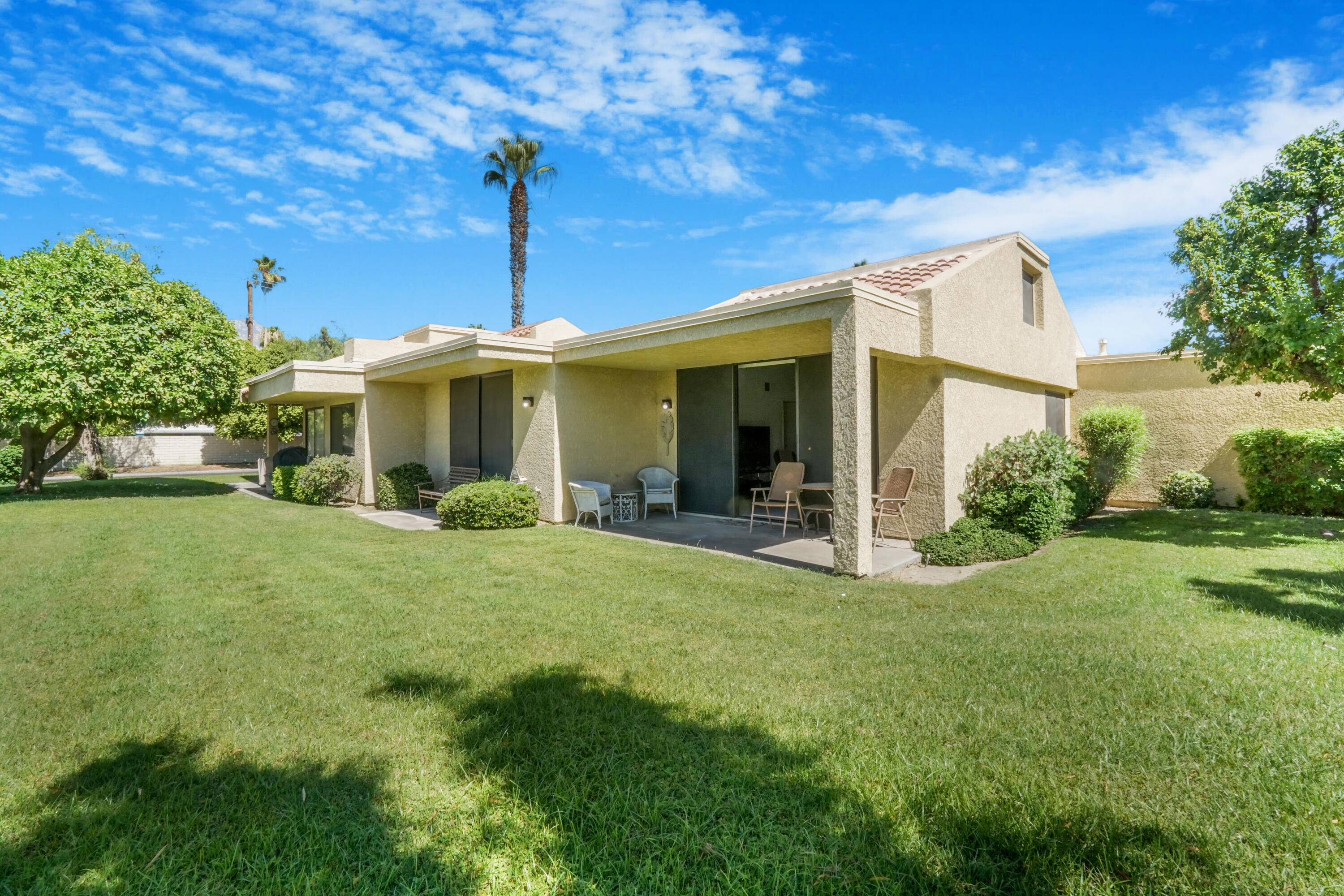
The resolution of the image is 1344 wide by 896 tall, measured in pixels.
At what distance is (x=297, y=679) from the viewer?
4.17 meters

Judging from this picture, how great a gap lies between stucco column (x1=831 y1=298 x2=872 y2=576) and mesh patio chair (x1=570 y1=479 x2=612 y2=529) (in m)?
4.93

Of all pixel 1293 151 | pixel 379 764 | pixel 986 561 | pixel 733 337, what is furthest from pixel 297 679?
pixel 1293 151

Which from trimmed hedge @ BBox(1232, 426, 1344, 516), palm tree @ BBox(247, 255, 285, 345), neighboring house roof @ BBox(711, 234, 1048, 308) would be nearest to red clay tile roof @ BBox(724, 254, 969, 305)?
neighboring house roof @ BBox(711, 234, 1048, 308)

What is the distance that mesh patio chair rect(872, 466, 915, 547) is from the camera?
345 inches

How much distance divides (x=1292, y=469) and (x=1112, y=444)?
2.76 meters

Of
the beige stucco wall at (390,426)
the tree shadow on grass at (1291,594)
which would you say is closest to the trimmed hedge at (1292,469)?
the tree shadow on grass at (1291,594)

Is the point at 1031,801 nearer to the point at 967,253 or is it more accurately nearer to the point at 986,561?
the point at 986,561

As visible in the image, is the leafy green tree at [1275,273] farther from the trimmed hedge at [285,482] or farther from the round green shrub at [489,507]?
the trimmed hedge at [285,482]

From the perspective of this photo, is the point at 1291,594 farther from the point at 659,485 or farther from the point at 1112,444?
the point at 659,485

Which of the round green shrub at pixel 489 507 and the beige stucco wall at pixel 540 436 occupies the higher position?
the beige stucco wall at pixel 540 436

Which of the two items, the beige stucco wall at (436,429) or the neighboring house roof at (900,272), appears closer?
the neighboring house roof at (900,272)

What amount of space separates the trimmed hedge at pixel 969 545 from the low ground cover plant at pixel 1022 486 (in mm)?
297

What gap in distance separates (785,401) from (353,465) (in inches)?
408

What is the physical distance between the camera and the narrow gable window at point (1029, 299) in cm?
1164
